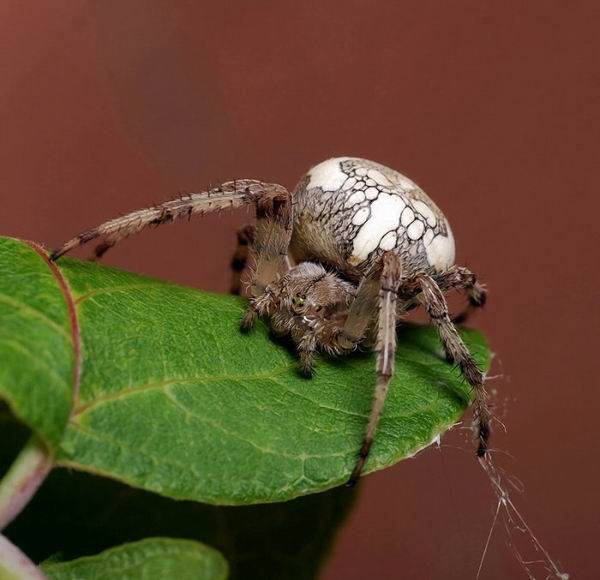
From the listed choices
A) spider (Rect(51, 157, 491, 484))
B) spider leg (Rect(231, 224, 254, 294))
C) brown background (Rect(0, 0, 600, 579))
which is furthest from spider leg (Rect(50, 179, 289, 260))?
brown background (Rect(0, 0, 600, 579))

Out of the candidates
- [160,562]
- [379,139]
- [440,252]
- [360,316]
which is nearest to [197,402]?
[160,562]

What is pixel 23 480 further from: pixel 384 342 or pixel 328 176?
pixel 328 176

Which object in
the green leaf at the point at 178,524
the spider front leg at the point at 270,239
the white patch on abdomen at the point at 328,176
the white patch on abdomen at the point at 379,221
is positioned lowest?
the green leaf at the point at 178,524

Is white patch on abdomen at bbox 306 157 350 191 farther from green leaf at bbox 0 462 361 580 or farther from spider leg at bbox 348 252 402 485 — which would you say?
green leaf at bbox 0 462 361 580

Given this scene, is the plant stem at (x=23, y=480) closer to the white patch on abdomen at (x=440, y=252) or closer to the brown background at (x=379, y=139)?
the white patch on abdomen at (x=440, y=252)

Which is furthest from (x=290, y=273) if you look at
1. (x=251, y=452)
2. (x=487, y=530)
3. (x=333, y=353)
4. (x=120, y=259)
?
(x=120, y=259)

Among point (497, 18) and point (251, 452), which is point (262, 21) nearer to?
point (497, 18)

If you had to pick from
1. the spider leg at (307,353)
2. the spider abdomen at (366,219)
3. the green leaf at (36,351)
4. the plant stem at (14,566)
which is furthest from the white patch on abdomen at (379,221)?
the plant stem at (14,566)
